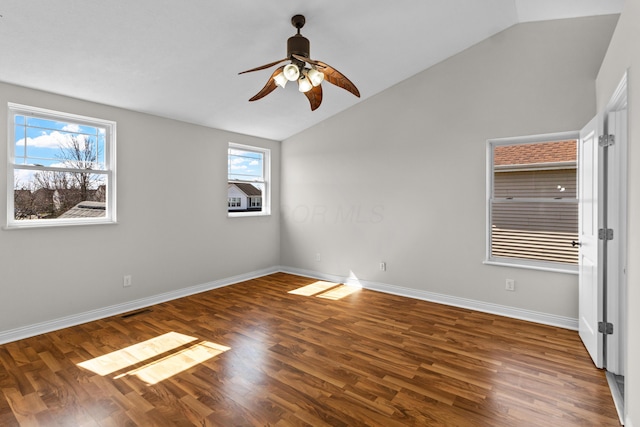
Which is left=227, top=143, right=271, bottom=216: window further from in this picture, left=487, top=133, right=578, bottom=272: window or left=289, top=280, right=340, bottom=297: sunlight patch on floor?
left=487, top=133, right=578, bottom=272: window

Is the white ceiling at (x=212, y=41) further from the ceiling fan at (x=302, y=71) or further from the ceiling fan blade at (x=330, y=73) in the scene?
the ceiling fan blade at (x=330, y=73)

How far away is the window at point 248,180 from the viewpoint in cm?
527

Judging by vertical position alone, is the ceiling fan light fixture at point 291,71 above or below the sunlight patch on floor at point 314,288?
above

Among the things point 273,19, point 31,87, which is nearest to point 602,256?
point 273,19

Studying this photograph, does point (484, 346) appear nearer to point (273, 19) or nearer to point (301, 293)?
point (301, 293)

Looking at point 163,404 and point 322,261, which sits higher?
point 322,261

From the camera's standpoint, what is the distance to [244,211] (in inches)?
216

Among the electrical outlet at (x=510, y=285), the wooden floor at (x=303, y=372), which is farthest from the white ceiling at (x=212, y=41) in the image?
the electrical outlet at (x=510, y=285)

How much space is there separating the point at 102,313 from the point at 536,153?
17.0 feet

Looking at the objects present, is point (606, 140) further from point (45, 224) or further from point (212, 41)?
point (45, 224)

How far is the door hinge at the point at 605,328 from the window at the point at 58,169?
480 cm

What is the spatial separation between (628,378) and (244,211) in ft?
15.8

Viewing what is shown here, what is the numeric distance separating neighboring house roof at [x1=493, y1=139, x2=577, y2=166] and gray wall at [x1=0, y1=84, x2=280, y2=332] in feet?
11.9

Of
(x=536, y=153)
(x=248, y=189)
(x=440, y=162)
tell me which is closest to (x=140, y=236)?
(x=248, y=189)
